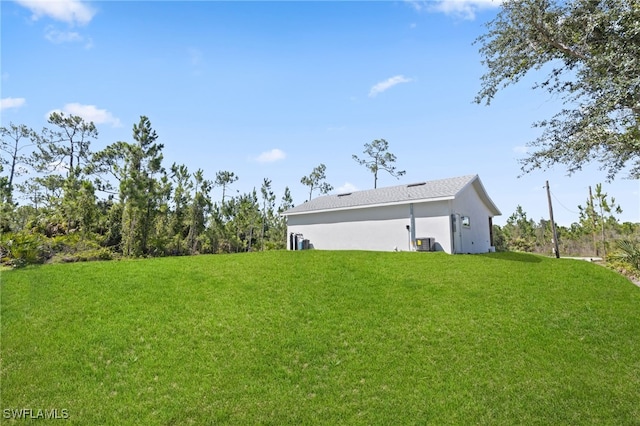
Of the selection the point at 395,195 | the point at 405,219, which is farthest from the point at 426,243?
the point at 395,195

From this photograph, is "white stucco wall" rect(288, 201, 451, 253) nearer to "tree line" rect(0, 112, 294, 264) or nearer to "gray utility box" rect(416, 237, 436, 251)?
"gray utility box" rect(416, 237, 436, 251)

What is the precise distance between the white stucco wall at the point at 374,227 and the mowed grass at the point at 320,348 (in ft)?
20.0

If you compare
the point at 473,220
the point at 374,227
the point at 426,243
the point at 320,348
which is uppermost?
the point at 473,220

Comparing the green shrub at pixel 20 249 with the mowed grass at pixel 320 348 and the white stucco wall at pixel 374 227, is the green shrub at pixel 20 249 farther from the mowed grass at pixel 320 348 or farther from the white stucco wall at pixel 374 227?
the white stucco wall at pixel 374 227

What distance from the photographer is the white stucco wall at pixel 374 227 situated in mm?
16094

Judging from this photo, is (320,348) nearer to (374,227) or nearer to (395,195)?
(374,227)

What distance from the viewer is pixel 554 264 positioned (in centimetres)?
1280

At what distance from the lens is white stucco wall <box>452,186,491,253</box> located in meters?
16.5

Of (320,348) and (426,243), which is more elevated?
(426,243)

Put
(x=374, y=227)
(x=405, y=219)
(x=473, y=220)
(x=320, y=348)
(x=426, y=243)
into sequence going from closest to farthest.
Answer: (x=320, y=348)
(x=426, y=243)
(x=405, y=219)
(x=473, y=220)
(x=374, y=227)

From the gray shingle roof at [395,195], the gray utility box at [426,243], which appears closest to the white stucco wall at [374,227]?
the gray utility box at [426,243]

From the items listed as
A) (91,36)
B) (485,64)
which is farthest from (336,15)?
(91,36)

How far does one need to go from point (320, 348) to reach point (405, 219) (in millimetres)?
12203

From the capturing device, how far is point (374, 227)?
60.1 ft
